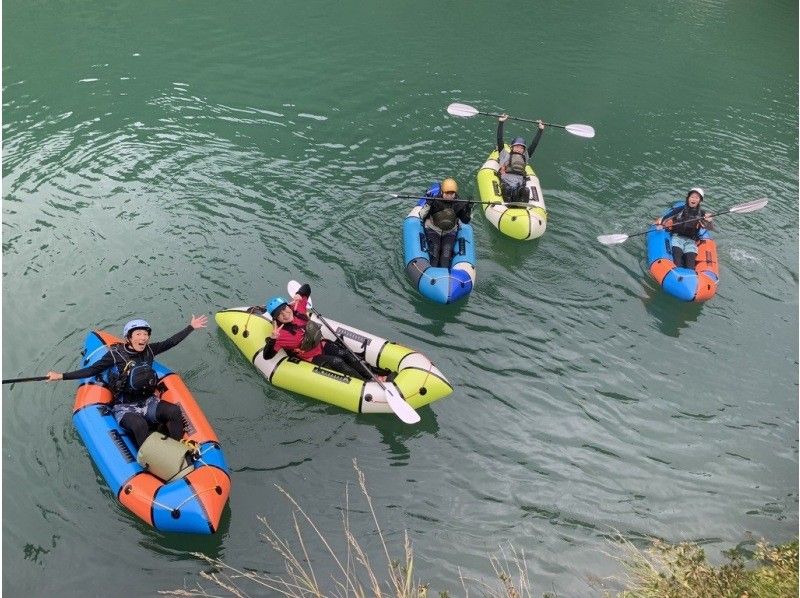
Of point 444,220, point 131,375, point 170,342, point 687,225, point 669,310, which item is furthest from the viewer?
point 687,225

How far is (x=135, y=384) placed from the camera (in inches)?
249

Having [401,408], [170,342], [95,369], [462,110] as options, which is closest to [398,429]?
Result: [401,408]

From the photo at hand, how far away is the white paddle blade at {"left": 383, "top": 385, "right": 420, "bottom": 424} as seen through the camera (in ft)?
21.5

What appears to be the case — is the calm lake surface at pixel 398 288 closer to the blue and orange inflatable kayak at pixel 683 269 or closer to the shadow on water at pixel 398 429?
the shadow on water at pixel 398 429

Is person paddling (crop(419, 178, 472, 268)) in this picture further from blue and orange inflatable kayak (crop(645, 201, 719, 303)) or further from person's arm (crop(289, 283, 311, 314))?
blue and orange inflatable kayak (crop(645, 201, 719, 303))

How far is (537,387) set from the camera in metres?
7.53

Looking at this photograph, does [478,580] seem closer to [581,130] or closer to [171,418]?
[171,418]

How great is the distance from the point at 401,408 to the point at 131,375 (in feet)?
8.96

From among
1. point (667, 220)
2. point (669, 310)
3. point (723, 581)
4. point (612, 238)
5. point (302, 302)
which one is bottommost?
point (669, 310)

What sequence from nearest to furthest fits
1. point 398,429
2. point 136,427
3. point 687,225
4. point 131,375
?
point 136,427, point 131,375, point 398,429, point 687,225

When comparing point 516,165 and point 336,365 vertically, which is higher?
point 516,165

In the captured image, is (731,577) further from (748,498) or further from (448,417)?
(448,417)

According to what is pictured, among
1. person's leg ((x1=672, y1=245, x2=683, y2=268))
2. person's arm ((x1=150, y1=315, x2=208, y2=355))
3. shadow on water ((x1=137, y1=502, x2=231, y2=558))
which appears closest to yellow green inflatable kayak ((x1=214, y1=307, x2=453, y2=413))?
person's arm ((x1=150, y1=315, x2=208, y2=355))

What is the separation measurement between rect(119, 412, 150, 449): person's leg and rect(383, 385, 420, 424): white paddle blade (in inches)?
96.1
